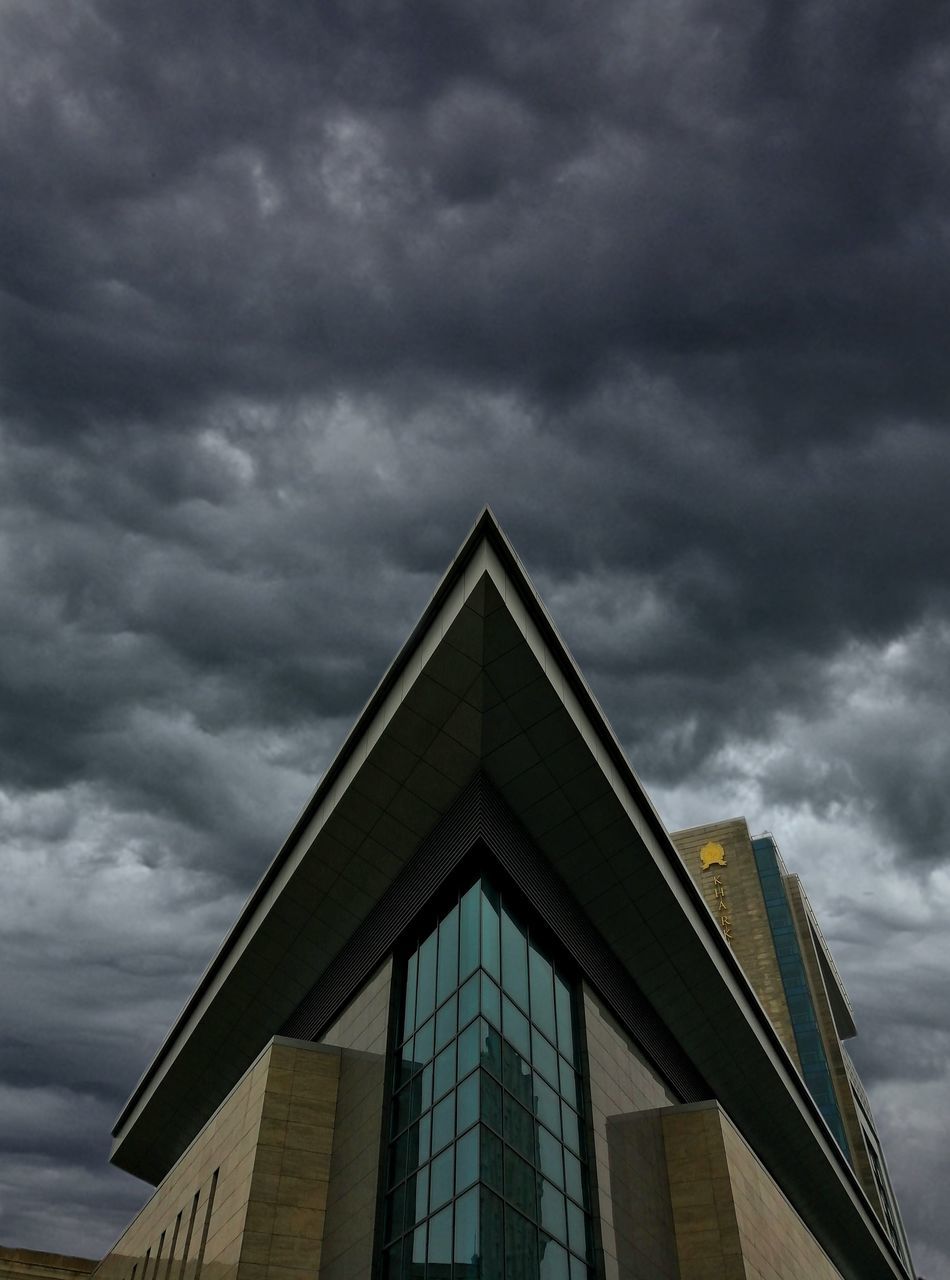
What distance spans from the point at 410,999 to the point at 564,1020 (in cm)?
409

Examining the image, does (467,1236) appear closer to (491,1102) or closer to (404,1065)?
(491,1102)

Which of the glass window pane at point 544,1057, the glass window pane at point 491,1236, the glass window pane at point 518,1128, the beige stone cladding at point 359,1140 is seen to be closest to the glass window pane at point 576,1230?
the glass window pane at point 518,1128

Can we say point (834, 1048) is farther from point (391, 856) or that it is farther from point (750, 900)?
Answer: point (391, 856)

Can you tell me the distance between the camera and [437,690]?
72.5ft

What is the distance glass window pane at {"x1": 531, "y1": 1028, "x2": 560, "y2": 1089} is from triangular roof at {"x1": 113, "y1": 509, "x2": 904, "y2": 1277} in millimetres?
4572

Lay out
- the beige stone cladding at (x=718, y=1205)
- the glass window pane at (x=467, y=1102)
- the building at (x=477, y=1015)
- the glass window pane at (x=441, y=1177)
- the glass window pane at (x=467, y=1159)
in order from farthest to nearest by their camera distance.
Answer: the beige stone cladding at (x=718, y=1205) → the building at (x=477, y=1015) → the glass window pane at (x=467, y=1102) → the glass window pane at (x=441, y=1177) → the glass window pane at (x=467, y=1159)

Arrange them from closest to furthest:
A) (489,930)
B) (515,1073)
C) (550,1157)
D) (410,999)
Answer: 1. (515,1073)
2. (550,1157)
3. (489,930)
4. (410,999)

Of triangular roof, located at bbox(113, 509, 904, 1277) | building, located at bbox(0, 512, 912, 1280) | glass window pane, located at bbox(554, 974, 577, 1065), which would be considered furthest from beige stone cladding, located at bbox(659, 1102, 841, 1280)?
glass window pane, located at bbox(554, 974, 577, 1065)

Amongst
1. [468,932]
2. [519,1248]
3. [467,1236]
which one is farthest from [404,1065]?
[519,1248]

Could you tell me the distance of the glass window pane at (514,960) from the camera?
2314 cm

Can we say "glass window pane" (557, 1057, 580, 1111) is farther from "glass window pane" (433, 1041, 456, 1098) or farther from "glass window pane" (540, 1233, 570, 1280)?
"glass window pane" (433, 1041, 456, 1098)

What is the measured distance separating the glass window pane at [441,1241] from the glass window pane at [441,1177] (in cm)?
27

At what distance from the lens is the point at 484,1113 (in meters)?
20.3

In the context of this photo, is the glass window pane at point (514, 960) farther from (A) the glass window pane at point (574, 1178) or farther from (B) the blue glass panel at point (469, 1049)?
(A) the glass window pane at point (574, 1178)
